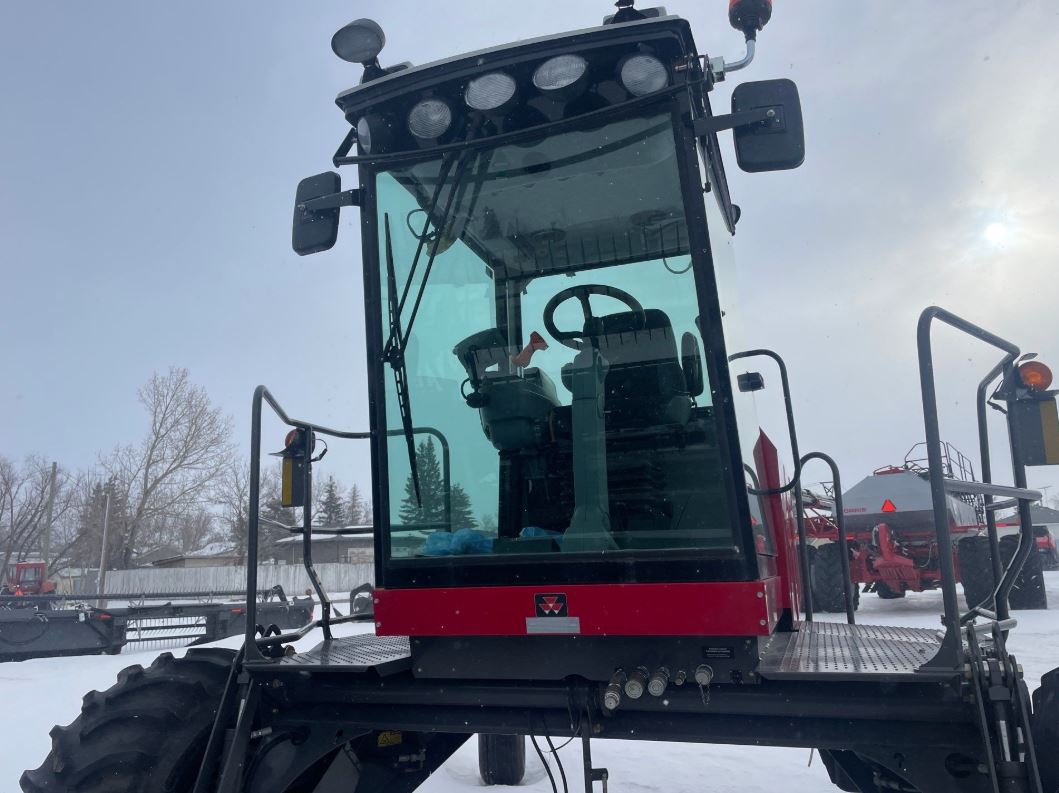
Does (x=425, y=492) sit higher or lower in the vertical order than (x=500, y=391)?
lower

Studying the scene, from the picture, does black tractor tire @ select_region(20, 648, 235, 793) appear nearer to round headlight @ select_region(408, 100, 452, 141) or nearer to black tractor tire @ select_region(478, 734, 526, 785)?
round headlight @ select_region(408, 100, 452, 141)

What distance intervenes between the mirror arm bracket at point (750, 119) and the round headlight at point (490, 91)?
0.73 metres

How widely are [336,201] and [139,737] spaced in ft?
6.81

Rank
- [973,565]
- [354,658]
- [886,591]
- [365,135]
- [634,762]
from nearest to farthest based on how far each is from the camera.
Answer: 1. [354,658]
2. [365,135]
3. [634,762]
4. [973,565]
5. [886,591]

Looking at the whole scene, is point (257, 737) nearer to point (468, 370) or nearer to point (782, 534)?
point (468, 370)

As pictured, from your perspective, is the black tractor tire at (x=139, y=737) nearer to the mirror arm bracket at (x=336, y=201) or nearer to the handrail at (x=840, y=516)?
the mirror arm bracket at (x=336, y=201)

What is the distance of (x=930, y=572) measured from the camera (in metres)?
13.9

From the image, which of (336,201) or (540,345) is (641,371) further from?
(336,201)

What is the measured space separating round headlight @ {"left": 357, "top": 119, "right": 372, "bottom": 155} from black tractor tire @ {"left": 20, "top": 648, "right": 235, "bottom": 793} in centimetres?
207

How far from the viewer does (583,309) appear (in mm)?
3197

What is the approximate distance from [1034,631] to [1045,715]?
10180mm

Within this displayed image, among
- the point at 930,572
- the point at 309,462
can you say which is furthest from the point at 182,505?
the point at 309,462

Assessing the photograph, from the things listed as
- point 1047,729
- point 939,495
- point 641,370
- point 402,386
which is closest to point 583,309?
point 641,370

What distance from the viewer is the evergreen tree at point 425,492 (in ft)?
10.4
